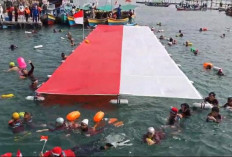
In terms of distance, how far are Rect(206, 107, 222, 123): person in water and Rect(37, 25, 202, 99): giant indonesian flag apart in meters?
1.13

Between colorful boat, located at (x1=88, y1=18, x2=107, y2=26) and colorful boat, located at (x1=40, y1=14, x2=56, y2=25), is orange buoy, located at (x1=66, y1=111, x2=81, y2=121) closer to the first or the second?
colorful boat, located at (x1=88, y1=18, x2=107, y2=26)

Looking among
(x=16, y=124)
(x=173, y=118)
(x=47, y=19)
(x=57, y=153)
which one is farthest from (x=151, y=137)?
(x=47, y=19)

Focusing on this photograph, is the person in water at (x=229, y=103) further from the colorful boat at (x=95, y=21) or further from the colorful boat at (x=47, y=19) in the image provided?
the colorful boat at (x=47, y=19)

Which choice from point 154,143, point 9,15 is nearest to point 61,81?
point 154,143

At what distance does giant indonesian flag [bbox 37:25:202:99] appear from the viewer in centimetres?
1677

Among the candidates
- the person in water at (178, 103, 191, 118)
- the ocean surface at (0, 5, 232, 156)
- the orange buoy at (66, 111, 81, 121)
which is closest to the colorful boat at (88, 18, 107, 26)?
the ocean surface at (0, 5, 232, 156)

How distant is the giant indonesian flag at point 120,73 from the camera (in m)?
16.8

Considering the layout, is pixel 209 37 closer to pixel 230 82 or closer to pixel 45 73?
pixel 230 82

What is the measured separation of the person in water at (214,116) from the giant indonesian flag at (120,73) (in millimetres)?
1128

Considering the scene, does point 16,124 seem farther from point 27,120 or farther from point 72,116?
point 72,116

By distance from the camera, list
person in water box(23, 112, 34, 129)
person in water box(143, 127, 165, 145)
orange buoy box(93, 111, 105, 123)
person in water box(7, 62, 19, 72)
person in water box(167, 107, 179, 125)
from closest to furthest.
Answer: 1. person in water box(143, 127, 165, 145)
2. person in water box(23, 112, 34, 129)
3. person in water box(167, 107, 179, 125)
4. orange buoy box(93, 111, 105, 123)
5. person in water box(7, 62, 19, 72)

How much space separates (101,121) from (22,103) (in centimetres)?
547

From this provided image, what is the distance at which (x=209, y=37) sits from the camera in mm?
46062

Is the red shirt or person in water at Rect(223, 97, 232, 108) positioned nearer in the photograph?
the red shirt
